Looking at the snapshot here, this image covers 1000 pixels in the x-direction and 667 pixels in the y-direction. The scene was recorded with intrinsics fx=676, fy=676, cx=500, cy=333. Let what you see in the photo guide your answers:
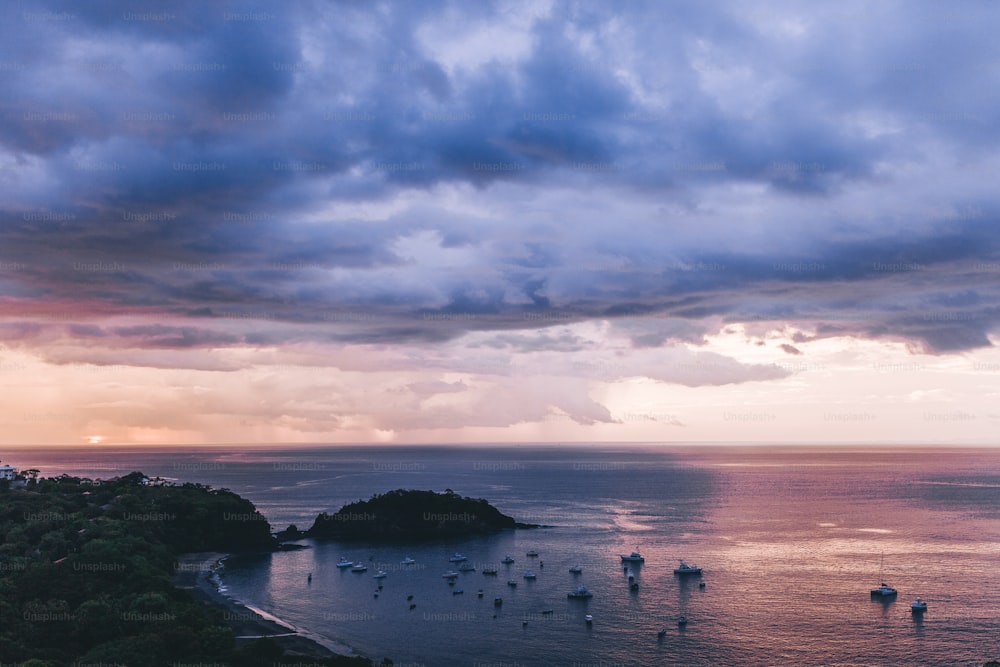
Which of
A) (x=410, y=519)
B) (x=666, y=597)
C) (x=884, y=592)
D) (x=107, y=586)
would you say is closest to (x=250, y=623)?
(x=107, y=586)

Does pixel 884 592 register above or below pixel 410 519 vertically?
above

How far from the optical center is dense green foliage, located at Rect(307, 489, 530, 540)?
156m

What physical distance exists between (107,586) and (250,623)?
53.5 feet

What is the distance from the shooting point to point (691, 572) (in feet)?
362

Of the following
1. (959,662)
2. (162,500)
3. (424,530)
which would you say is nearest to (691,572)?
(959,662)

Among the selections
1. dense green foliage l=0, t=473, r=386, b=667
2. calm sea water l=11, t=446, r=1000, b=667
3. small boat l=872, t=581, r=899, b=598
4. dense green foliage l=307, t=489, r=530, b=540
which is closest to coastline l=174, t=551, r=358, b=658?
calm sea water l=11, t=446, r=1000, b=667

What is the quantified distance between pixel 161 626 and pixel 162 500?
81.1 meters

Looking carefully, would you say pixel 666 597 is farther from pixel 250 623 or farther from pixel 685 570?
pixel 250 623

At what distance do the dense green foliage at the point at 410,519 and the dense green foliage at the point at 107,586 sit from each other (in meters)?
25.2

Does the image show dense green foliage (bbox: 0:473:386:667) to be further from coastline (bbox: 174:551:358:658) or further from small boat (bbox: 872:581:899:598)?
small boat (bbox: 872:581:899:598)

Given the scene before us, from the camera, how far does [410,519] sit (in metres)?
163

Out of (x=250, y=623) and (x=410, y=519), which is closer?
(x=250, y=623)

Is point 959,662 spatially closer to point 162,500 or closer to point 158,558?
point 158,558

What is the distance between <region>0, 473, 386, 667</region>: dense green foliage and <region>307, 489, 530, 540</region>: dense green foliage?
25.2 meters
